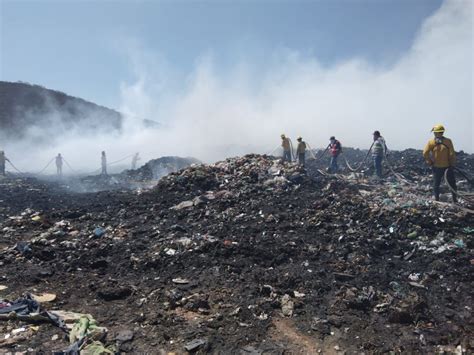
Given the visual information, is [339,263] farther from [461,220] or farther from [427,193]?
[427,193]

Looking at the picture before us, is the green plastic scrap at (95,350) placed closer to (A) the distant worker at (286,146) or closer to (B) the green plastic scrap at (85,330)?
(B) the green plastic scrap at (85,330)

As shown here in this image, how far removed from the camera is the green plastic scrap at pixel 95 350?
A: 11.6ft

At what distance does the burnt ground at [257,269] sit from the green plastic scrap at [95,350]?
0.21 m

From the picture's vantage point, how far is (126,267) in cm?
595

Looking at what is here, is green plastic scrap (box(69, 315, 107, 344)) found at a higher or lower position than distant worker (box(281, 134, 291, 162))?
lower

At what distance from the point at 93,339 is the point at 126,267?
2177 millimetres

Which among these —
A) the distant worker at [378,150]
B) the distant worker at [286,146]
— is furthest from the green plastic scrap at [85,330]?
the distant worker at [286,146]

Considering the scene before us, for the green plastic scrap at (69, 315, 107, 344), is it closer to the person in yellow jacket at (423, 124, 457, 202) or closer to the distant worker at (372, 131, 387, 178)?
the person in yellow jacket at (423, 124, 457, 202)

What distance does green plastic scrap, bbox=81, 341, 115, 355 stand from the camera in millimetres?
3535

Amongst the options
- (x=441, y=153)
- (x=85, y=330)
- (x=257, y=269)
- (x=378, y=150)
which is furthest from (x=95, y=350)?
(x=378, y=150)

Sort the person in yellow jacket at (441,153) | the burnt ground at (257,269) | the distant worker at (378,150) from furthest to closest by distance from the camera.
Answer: the distant worker at (378,150)
the person in yellow jacket at (441,153)
the burnt ground at (257,269)

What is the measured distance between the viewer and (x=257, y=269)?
5672mm

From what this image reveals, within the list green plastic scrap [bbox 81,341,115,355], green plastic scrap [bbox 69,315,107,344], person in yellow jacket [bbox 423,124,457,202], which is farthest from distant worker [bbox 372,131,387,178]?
green plastic scrap [bbox 81,341,115,355]

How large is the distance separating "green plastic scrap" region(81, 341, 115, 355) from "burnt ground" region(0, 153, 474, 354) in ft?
0.69
